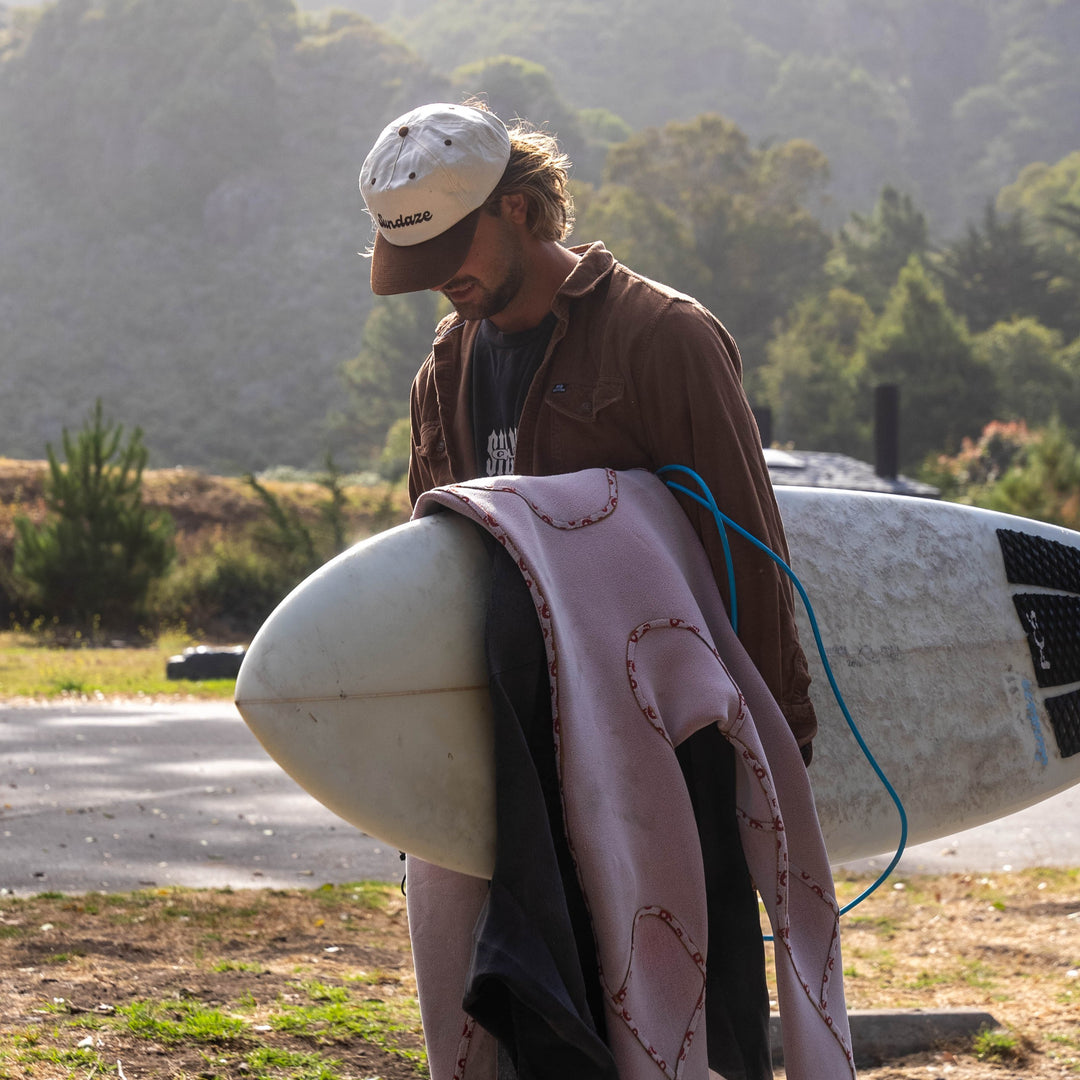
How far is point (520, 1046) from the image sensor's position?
1911 mm

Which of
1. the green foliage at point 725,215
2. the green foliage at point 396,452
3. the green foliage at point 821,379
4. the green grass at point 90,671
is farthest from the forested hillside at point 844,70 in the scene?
the green grass at point 90,671

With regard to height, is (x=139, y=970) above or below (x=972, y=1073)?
above

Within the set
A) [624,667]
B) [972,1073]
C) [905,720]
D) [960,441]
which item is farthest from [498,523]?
[960,441]

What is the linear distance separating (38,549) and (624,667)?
56.7ft

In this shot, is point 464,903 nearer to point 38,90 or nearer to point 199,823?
point 199,823

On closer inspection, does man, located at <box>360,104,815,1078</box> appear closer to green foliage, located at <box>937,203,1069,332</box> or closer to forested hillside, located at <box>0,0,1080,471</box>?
forested hillside, located at <box>0,0,1080,471</box>

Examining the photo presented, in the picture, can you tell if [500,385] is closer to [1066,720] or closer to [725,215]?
[1066,720]

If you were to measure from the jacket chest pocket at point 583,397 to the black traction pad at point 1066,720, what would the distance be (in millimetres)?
1698

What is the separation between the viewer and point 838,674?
3.07 metres

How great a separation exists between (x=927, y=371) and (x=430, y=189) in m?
45.5

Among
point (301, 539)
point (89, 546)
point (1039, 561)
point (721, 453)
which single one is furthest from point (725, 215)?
point (721, 453)

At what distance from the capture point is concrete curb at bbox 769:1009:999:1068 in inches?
148

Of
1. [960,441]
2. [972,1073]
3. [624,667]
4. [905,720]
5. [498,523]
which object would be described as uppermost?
[960,441]

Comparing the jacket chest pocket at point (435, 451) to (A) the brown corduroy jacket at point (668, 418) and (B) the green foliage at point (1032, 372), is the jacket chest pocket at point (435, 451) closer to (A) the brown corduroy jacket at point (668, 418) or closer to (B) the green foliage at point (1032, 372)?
(A) the brown corduroy jacket at point (668, 418)
